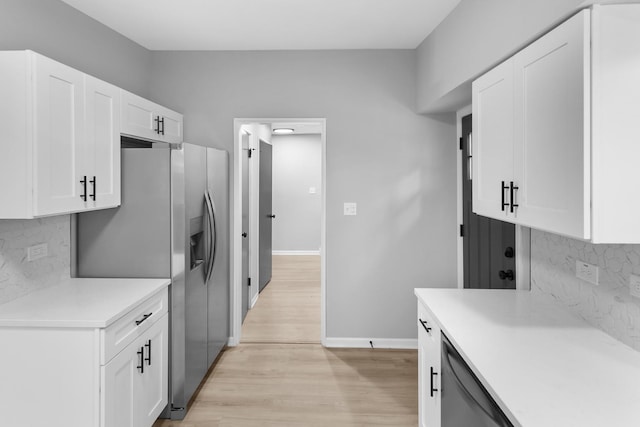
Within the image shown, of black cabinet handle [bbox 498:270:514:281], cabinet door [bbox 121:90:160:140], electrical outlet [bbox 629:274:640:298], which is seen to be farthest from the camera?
cabinet door [bbox 121:90:160:140]

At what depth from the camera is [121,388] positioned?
6.37ft

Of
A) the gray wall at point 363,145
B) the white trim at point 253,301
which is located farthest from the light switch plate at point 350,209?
the white trim at point 253,301

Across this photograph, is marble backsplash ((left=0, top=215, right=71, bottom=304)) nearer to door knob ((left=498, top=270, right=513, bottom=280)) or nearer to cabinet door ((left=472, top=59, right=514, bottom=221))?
cabinet door ((left=472, top=59, right=514, bottom=221))

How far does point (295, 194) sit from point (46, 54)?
5783 mm

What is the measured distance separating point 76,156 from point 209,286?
1.40 metres

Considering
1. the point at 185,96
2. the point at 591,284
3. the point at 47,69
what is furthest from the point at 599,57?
the point at 185,96

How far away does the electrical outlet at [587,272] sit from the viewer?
65.4 inches

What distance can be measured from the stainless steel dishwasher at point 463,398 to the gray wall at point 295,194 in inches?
247

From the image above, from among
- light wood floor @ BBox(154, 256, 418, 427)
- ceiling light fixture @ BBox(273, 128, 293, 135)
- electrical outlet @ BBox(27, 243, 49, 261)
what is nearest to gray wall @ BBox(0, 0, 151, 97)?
electrical outlet @ BBox(27, 243, 49, 261)

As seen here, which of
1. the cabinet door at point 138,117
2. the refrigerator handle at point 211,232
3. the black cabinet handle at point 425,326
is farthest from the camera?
the refrigerator handle at point 211,232

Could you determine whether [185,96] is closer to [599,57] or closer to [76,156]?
[76,156]

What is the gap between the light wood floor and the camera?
253 centimetres

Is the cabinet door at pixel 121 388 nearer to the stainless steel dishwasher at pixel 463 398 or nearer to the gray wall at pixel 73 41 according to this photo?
the stainless steel dishwasher at pixel 463 398

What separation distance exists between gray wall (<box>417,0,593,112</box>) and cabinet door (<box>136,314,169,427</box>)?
2.39 meters
